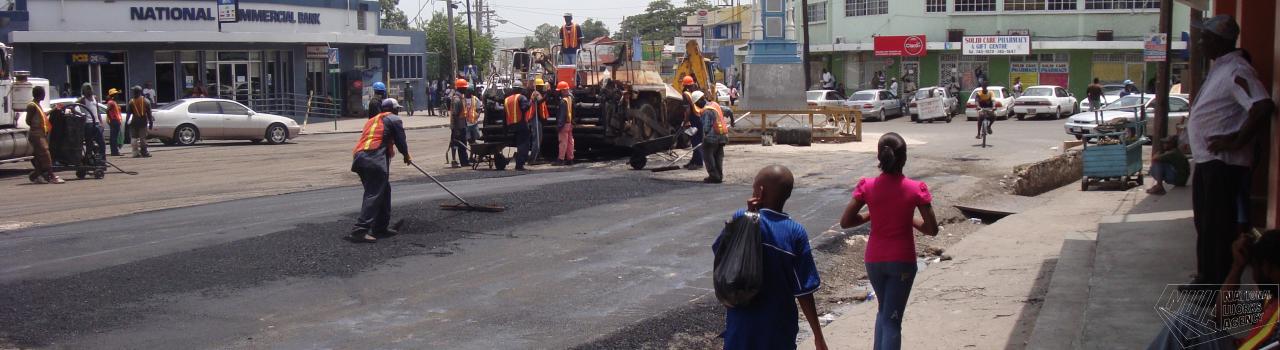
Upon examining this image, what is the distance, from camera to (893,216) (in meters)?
6.16

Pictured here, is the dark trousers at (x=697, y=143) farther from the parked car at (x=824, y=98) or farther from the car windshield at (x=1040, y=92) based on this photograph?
the car windshield at (x=1040, y=92)

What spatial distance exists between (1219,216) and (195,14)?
3669 centimetres

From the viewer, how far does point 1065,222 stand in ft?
40.7

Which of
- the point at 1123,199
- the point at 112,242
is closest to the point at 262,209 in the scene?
the point at 112,242

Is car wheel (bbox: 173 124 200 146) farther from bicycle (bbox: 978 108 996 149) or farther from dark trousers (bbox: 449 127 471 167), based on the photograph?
bicycle (bbox: 978 108 996 149)

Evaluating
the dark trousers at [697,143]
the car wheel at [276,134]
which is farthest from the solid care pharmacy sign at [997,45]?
the dark trousers at [697,143]

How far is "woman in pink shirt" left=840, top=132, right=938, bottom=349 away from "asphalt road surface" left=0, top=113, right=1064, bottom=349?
209cm

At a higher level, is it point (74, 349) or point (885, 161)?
point (885, 161)

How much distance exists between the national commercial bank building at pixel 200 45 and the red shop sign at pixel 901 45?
21.2m

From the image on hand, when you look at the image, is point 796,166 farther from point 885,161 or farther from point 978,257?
point 885,161

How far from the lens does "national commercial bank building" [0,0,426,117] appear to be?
35125mm

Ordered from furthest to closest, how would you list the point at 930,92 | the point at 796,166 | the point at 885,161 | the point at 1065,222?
the point at 930,92 → the point at 796,166 → the point at 1065,222 → the point at 885,161

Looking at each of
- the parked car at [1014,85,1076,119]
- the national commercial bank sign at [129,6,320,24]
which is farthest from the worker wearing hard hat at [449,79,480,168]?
the parked car at [1014,85,1076,119]

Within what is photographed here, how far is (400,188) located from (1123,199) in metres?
9.13
